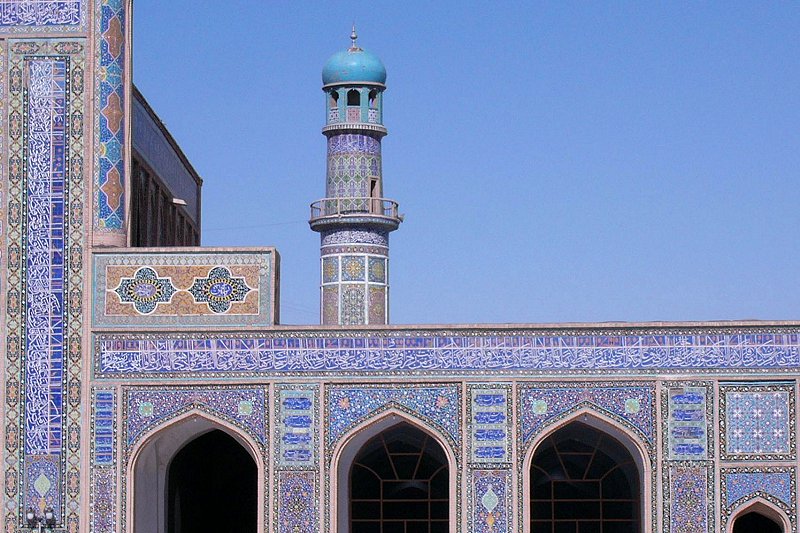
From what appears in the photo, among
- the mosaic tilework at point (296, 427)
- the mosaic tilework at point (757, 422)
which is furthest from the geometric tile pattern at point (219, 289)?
the mosaic tilework at point (757, 422)

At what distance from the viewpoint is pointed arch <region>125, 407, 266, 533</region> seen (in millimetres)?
16078

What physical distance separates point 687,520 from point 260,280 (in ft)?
15.2

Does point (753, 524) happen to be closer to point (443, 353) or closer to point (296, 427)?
point (443, 353)

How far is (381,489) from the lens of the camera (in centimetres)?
1803

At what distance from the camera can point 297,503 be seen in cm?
1602

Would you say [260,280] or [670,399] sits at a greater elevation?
[260,280]

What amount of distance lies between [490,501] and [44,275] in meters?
4.82

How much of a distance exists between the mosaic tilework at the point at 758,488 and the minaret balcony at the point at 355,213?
15.2m

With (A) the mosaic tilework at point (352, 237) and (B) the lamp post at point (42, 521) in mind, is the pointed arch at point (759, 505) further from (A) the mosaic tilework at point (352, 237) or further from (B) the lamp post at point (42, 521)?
(A) the mosaic tilework at point (352, 237)

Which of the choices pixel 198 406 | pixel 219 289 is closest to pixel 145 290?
pixel 219 289

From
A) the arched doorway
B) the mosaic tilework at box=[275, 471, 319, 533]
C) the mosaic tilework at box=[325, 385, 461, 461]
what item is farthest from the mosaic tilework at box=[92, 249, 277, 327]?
the arched doorway

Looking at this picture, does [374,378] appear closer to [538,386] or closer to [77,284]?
[538,386]

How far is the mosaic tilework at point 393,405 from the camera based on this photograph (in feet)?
52.7

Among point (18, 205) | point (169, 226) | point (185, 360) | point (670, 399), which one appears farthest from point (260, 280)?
point (169, 226)
